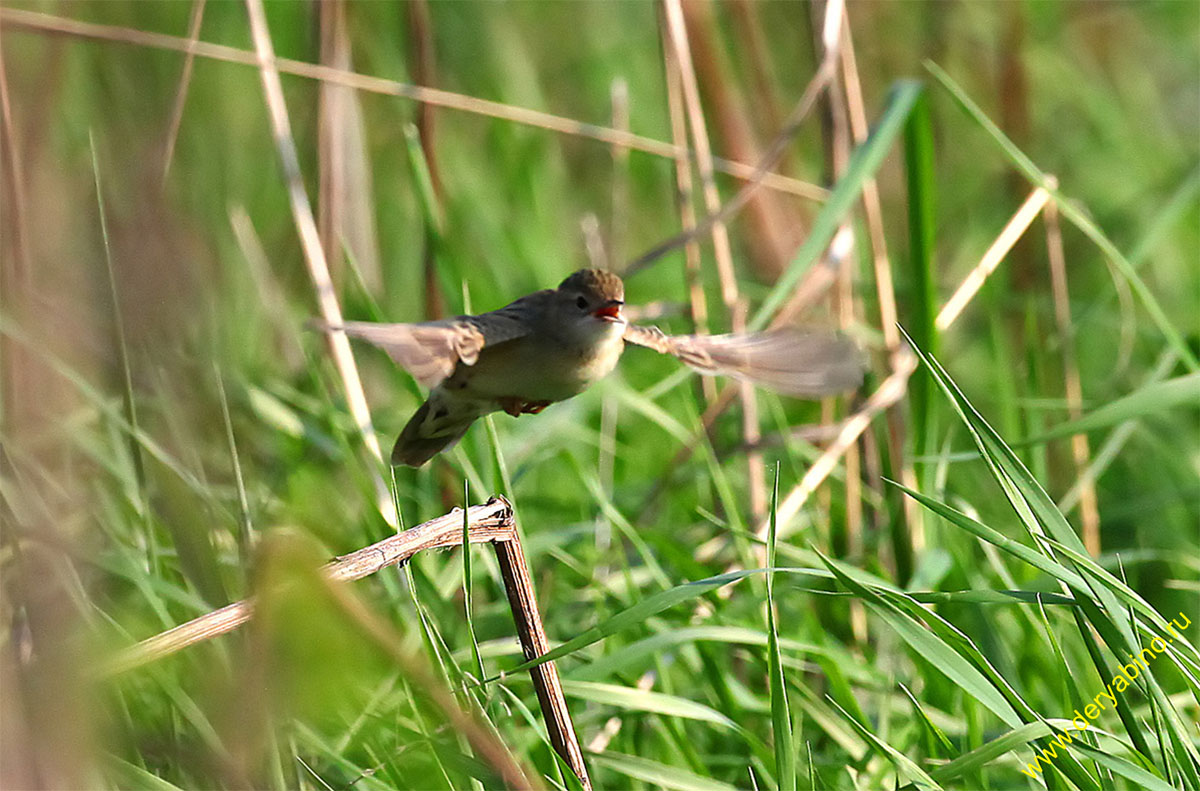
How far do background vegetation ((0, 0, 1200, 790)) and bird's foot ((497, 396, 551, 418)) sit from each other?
0.09 meters

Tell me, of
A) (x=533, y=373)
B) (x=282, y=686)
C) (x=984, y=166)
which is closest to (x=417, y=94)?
(x=533, y=373)

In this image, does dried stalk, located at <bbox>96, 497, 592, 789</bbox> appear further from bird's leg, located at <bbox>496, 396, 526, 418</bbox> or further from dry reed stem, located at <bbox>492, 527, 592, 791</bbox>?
bird's leg, located at <bbox>496, 396, 526, 418</bbox>

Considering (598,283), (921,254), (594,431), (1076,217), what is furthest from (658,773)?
(594,431)

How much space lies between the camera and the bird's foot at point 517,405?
75.2 inches

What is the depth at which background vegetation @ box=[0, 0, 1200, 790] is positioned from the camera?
50.7 inches

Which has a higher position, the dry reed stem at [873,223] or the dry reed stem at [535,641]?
the dry reed stem at [873,223]

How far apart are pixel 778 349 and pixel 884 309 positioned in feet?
2.13

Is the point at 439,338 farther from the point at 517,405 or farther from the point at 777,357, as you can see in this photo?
the point at 777,357

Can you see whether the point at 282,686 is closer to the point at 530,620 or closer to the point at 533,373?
the point at 530,620

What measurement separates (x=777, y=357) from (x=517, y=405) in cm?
42

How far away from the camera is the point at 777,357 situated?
2.02 metres

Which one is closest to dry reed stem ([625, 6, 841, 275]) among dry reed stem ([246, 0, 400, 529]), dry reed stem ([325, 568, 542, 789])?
dry reed stem ([246, 0, 400, 529])

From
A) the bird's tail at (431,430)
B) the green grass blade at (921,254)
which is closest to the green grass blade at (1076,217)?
the green grass blade at (921,254)

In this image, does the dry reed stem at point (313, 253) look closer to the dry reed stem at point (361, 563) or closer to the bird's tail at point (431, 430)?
the bird's tail at point (431, 430)
